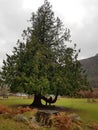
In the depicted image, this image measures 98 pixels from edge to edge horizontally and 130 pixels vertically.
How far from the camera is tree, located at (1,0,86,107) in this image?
40062 mm

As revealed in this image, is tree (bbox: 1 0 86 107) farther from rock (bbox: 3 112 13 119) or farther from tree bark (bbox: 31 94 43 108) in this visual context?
rock (bbox: 3 112 13 119)

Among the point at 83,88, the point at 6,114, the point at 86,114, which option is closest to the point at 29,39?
the point at 83,88

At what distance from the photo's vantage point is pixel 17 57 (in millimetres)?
43438

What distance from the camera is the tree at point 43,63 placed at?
40.1 m

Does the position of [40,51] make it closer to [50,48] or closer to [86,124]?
[50,48]

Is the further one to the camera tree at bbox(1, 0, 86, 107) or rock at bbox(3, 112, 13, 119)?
tree at bbox(1, 0, 86, 107)

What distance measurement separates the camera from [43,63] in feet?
137

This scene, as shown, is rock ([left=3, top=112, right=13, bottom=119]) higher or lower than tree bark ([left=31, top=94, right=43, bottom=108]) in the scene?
lower

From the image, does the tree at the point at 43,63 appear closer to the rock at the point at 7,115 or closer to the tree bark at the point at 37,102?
the tree bark at the point at 37,102

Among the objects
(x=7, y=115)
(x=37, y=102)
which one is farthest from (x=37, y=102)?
(x=7, y=115)

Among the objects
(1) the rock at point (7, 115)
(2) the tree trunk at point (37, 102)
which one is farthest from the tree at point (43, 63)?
(1) the rock at point (7, 115)

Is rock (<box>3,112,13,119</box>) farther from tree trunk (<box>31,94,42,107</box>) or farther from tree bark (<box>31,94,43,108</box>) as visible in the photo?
tree trunk (<box>31,94,42,107</box>)

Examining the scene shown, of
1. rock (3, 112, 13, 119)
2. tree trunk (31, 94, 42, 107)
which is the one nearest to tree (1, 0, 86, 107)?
tree trunk (31, 94, 42, 107)

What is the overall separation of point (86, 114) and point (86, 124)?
8.30m
